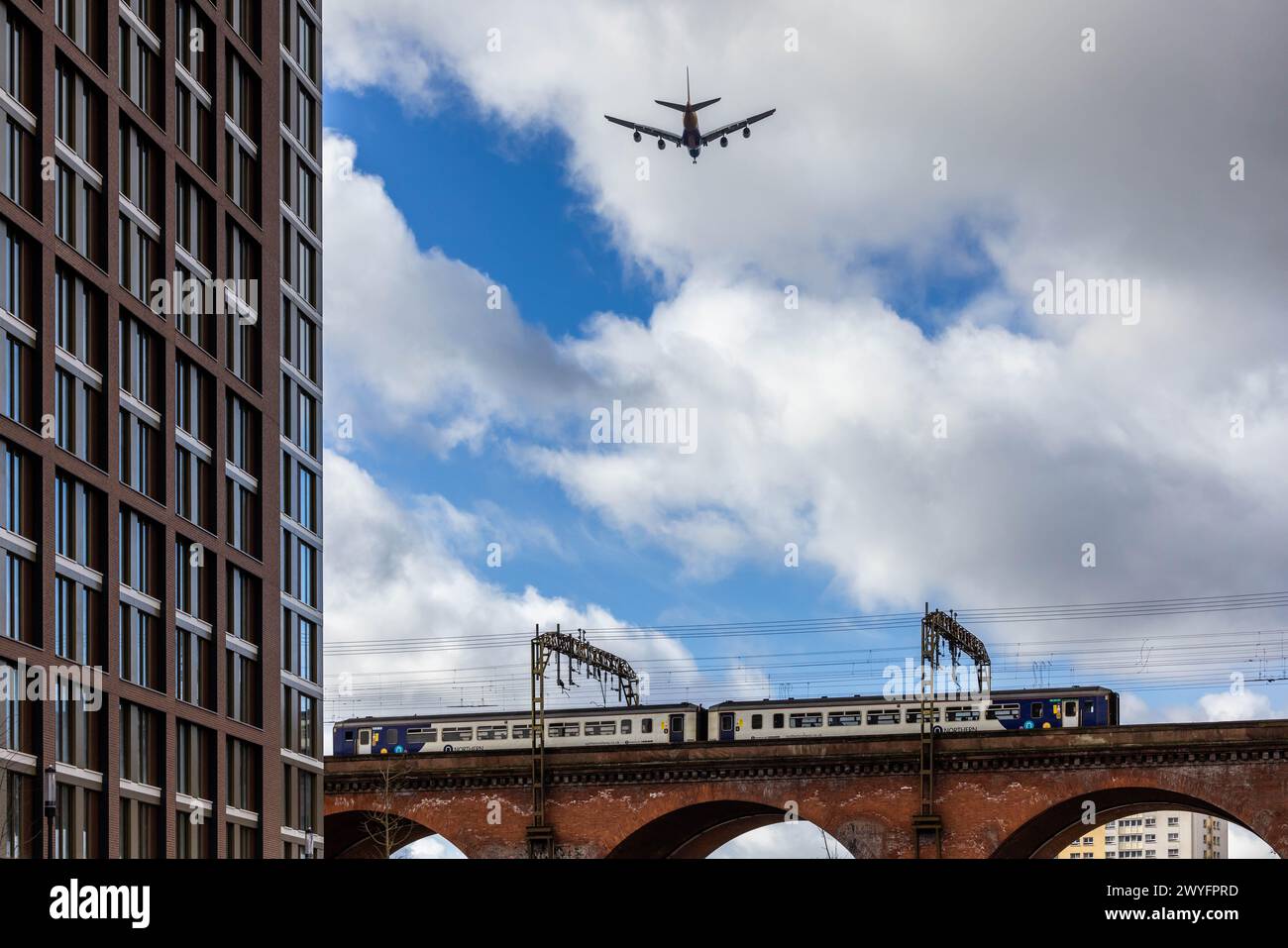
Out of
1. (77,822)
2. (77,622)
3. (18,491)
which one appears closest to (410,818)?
(77,822)

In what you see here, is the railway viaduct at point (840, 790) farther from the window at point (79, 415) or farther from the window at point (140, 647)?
the window at point (79, 415)

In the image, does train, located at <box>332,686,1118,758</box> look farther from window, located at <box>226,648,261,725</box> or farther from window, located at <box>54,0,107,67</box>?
window, located at <box>54,0,107,67</box>

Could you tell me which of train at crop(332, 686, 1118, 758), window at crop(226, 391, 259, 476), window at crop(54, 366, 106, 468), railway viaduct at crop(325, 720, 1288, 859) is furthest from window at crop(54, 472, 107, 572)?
train at crop(332, 686, 1118, 758)

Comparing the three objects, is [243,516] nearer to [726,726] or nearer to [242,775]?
[242,775]

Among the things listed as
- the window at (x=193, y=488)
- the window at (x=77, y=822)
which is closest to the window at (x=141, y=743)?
the window at (x=77, y=822)

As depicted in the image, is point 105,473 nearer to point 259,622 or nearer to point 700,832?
point 259,622

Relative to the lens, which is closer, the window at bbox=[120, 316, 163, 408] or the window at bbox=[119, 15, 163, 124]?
the window at bbox=[120, 316, 163, 408]
